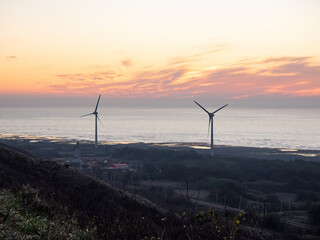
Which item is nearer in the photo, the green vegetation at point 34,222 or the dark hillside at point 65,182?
the green vegetation at point 34,222

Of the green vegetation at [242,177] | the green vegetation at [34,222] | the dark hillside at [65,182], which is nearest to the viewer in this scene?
the green vegetation at [34,222]

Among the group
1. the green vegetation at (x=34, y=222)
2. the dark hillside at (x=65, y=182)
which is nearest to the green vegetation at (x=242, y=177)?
the dark hillside at (x=65, y=182)

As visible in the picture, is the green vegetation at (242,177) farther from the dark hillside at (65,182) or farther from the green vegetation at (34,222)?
the green vegetation at (34,222)

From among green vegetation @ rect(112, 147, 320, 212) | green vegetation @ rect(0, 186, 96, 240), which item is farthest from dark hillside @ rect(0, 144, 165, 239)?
green vegetation @ rect(112, 147, 320, 212)

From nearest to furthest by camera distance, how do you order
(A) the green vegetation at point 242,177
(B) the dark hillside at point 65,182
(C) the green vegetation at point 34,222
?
(C) the green vegetation at point 34,222 < (B) the dark hillside at point 65,182 < (A) the green vegetation at point 242,177

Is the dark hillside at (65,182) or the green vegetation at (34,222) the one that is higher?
the green vegetation at (34,222)

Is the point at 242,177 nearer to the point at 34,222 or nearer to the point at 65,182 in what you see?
the point at 65,182

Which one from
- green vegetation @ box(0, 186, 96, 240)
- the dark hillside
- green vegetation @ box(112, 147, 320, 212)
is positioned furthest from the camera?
green vegetation @ box(112, 147, 320, 212)

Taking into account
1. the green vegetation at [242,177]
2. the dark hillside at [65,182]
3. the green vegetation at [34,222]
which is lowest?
the green vegetation at [242,177]

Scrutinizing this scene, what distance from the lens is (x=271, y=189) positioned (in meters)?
71.4

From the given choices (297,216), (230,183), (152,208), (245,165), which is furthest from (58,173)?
(245,165)

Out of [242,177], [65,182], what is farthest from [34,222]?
[242,177]

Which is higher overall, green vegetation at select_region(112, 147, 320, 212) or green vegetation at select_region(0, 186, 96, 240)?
green vegetation at select_region(0, 186, 96, 240)

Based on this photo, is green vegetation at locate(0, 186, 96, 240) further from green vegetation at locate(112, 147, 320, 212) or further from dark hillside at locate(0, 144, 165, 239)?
green vegetation at locate(112, 147, 320, 212)
